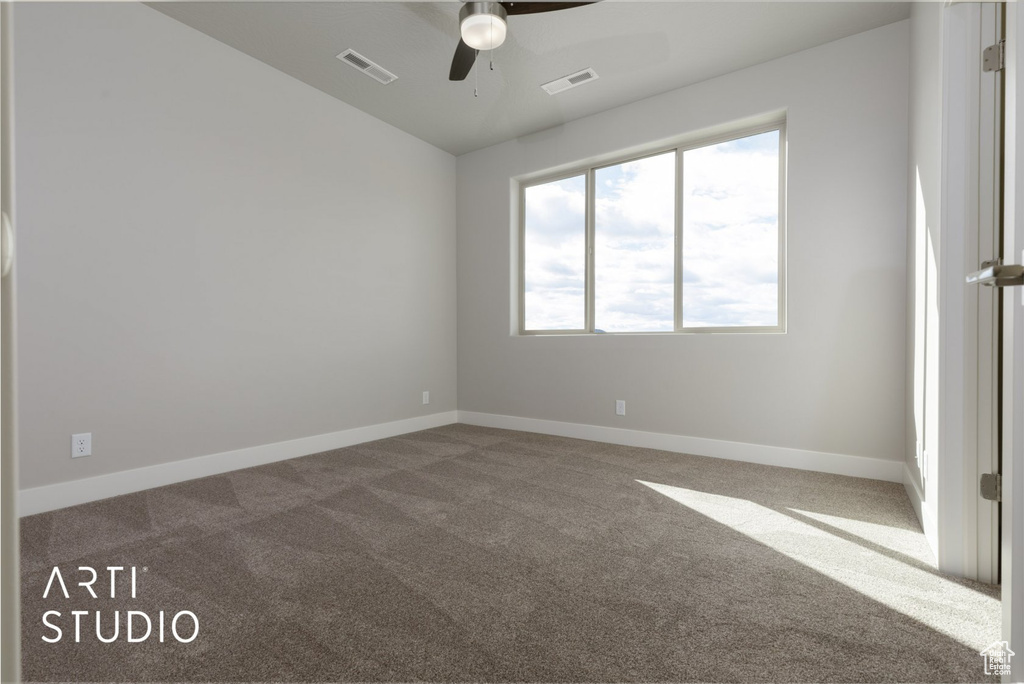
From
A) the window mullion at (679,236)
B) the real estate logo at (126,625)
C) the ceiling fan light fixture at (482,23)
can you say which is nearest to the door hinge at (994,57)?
the ceiling fan light fixture at (482,23)

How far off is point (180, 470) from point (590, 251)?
348cm

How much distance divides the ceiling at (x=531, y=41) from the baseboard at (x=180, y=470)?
270cm

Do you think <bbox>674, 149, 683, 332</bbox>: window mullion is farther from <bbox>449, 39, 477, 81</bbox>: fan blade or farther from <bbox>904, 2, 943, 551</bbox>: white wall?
<bbox>449, 39, 477, 81</bbox>: fan blade

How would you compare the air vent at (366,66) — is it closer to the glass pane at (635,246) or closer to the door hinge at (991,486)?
the glass pane at (635,246)

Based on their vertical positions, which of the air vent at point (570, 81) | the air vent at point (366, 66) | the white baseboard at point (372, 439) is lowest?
the white baseboard at point (372, 439)

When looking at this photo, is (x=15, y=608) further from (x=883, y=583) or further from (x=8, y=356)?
(x=883, y=583)

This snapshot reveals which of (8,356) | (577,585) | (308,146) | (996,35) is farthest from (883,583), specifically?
(308,146)

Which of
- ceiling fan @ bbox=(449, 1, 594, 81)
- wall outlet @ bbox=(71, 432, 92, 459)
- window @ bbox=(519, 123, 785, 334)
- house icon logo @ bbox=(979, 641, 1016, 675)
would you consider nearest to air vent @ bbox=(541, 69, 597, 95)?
window @ bbox=(519, 123, 785, 334)

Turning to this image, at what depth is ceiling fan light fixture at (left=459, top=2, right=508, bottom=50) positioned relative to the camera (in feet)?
8.04

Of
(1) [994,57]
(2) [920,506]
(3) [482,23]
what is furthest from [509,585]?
Result: (3) [482,23]

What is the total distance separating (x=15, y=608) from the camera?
396 mm

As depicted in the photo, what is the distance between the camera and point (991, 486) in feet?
5.19

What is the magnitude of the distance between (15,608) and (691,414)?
3685 millimetres

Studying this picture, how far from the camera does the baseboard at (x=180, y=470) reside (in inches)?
93.5
